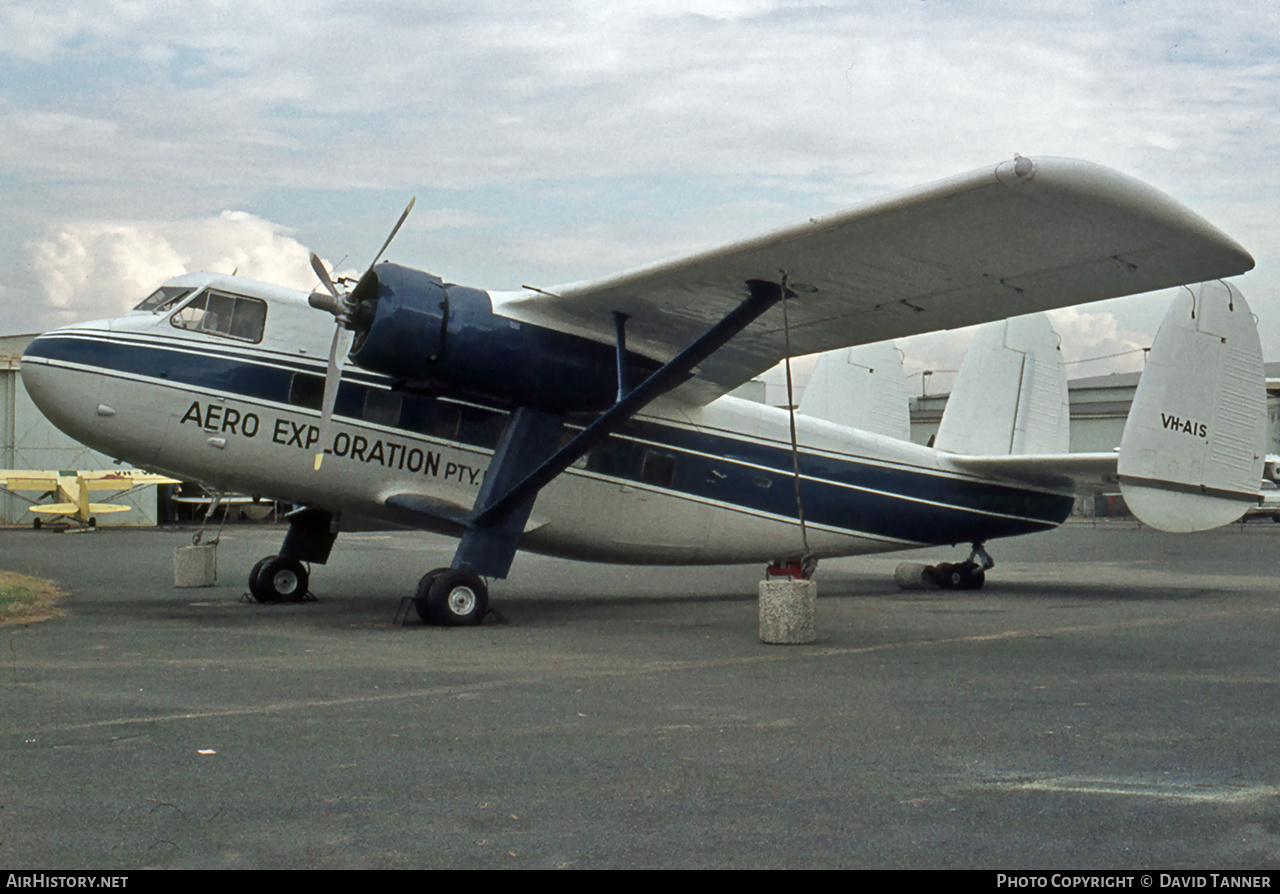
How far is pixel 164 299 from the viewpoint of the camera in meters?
11.6

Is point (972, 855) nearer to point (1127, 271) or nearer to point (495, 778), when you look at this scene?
point (495, 778)

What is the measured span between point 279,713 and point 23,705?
1.57m

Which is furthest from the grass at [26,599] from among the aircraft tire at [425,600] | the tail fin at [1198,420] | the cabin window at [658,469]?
the tail fin at [1198,420]

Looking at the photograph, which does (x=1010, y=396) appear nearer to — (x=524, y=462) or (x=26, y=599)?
(x=524, y=462)

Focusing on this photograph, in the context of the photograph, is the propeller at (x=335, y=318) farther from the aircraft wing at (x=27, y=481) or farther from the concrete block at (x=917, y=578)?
the aircraft wing at (x=27, y=481)

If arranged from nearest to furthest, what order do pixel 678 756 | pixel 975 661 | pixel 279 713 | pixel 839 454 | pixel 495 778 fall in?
pixel 495 778 → pixel 678 756 → pixel 279 713 → pixel 975 661 → pixel 839 454

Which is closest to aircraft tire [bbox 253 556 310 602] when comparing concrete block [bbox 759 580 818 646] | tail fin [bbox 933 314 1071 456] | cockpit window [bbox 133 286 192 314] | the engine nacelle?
cockpit window [bbox 133 286 192 314]

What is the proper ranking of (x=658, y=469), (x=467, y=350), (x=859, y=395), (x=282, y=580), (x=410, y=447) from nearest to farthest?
(x=467, y=350) < (x=410, y=447) < (x=658, y=469) < (x=282, y=580) < (x=859, y=395)

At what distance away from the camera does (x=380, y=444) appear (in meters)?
12.1

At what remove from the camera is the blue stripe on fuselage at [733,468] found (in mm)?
11289

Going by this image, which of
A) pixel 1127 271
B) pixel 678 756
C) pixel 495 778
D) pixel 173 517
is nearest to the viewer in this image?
pixel 495 778

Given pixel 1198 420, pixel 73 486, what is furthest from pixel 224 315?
pixel 73 486

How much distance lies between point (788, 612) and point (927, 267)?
11.2 feet

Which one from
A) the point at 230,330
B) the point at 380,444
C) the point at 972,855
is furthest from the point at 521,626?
the point at 972,855
